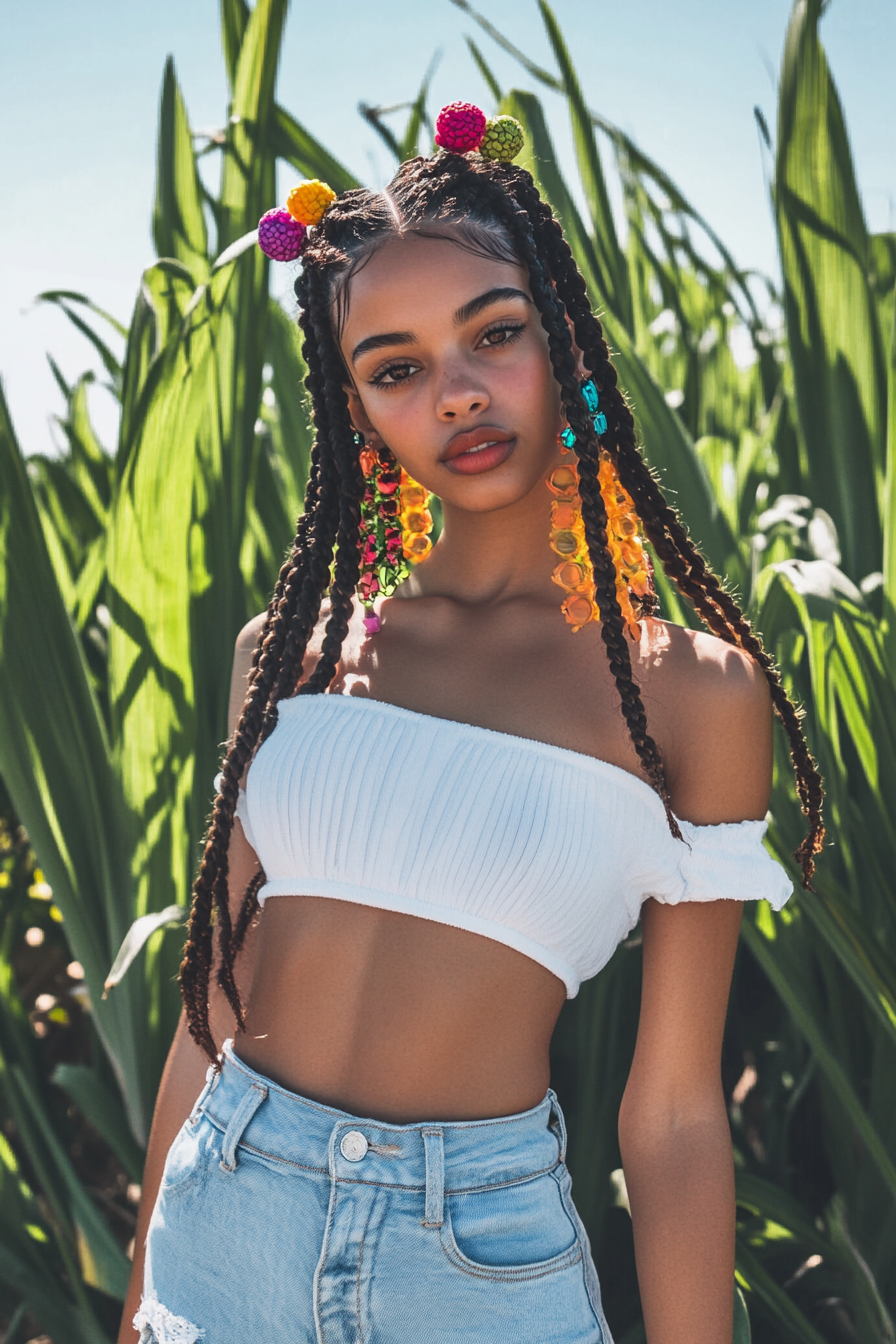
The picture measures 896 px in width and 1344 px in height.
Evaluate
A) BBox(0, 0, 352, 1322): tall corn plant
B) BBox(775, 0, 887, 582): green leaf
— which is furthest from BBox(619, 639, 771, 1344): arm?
BBox(0, 0, 352, 1322): tall corn plant

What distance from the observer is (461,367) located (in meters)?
0.92

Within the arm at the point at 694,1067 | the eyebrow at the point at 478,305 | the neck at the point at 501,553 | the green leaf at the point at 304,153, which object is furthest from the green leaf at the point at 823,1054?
the green leaf at the point at 304,153

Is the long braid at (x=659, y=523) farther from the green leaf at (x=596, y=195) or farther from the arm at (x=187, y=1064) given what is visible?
the arm at (x=187, y=1064)

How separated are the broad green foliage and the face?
250 mm

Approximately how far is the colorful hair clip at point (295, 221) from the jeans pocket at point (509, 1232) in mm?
817

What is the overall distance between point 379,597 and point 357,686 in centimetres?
14

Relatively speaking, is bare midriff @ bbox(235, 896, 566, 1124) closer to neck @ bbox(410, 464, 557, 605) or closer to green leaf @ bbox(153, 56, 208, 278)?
neck @ bbox(410, 464, 557, 605)

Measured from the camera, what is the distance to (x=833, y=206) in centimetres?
118

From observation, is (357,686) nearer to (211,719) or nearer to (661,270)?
(211,719)

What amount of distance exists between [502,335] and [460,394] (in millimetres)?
76

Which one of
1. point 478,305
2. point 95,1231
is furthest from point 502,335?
point 95,1231

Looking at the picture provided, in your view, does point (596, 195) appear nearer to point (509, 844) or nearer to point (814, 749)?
point (814, 749)

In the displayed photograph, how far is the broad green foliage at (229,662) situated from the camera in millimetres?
1123

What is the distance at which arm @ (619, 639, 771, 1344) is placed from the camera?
834 millimetres
